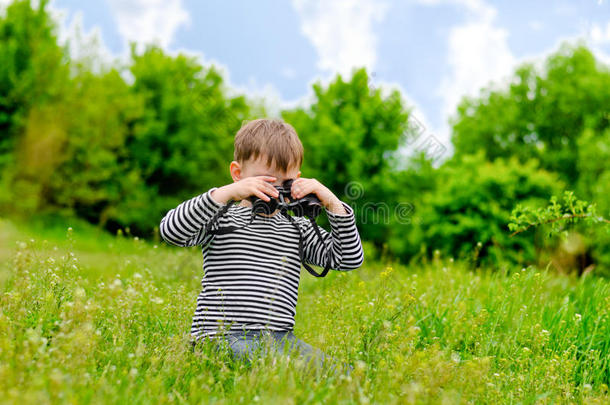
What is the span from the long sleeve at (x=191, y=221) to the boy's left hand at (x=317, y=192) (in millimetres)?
440

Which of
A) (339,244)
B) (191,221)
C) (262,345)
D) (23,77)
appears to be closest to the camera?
(262,345)

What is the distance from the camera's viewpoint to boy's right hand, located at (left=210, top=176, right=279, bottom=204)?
2977 mm

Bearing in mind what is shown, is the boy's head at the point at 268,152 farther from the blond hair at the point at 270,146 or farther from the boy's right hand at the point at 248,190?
the boy's right hand at the point at 248,190

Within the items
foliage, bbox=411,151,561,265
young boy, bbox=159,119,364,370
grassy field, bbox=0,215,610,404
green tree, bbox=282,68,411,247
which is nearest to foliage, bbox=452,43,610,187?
green tree, bbox=282,68,411,247

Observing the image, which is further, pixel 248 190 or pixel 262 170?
pixel 262 170

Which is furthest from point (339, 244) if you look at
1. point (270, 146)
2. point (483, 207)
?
point (483, 207)

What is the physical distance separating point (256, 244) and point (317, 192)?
0.46 m

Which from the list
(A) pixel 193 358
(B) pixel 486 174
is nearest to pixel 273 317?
(A) pixel 193 358

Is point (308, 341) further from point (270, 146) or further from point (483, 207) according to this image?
point (483, 207)

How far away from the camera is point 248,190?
298cm

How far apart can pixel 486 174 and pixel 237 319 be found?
1126 centimetres

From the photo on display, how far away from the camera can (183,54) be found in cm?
2894

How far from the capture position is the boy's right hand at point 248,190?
2977mm

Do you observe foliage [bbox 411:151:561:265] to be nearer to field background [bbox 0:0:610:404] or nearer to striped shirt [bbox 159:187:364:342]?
field background [bbox 0:0:610:404]
